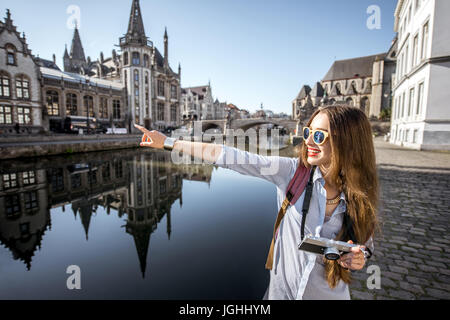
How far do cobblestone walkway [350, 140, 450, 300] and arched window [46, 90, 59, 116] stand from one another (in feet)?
128

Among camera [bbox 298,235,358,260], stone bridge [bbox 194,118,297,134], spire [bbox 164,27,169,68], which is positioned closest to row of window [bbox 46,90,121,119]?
spire [bbox 164,27,169,68]

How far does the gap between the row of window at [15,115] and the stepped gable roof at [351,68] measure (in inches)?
2627

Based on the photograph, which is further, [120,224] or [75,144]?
[75,144]

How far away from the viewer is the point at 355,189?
1324 mm

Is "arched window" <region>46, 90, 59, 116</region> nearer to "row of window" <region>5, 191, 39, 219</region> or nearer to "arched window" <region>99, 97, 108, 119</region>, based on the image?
"arched window" <region>99, 97, 108, 119</region>

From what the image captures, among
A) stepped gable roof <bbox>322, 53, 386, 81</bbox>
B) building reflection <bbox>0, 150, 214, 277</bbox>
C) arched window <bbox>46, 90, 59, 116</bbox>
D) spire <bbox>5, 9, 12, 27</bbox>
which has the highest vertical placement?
stepped gable roof <bbox>322, 53, 386, 81</bbox>

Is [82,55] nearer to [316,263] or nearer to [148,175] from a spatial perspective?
[148,175]

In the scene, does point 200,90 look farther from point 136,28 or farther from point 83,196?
point 83,196

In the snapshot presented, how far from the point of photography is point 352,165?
1327 millimetres

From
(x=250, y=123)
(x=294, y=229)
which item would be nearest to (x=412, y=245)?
(x=294, y=229)

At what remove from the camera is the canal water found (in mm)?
4441

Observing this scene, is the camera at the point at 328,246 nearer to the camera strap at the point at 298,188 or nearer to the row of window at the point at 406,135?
the camera strap at the point at 298,188
